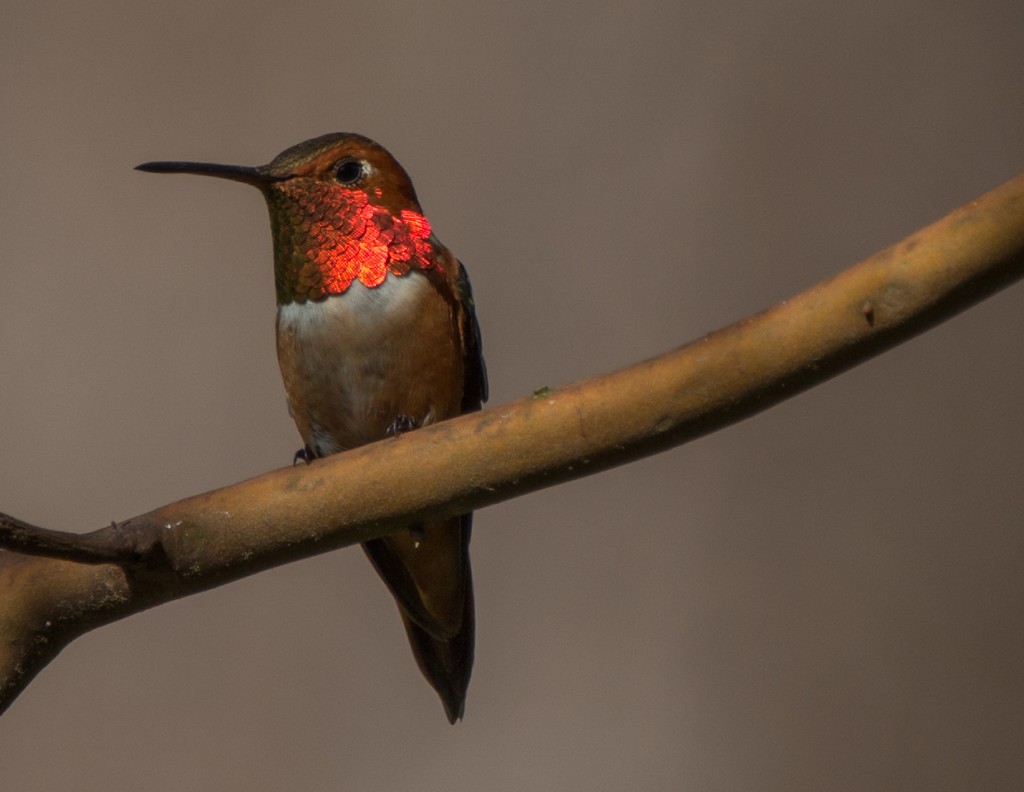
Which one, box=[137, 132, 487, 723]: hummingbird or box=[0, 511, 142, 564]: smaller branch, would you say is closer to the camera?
box=[0, 511, 142, 564]: smaller branch

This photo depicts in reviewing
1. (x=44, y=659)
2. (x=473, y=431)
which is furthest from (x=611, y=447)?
(x=44, y=659)

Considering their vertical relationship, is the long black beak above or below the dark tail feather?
above

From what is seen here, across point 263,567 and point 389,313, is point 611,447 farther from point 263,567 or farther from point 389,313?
point 389,313

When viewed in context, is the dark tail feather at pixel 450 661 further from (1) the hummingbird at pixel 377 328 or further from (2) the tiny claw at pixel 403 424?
(2) the tiny claw at pixel 403 424

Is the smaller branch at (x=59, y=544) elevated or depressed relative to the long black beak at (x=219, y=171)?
depressed

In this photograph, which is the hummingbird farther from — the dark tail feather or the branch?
the branch

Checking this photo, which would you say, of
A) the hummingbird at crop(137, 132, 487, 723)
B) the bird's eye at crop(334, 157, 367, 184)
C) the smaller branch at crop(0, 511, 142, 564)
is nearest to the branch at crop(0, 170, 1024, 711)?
the smaller branch at crop(0, 511, 142, 564)

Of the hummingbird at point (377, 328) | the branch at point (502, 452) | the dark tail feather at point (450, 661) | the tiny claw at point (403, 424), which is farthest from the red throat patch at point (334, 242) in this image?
the branch at point (502, 452)
